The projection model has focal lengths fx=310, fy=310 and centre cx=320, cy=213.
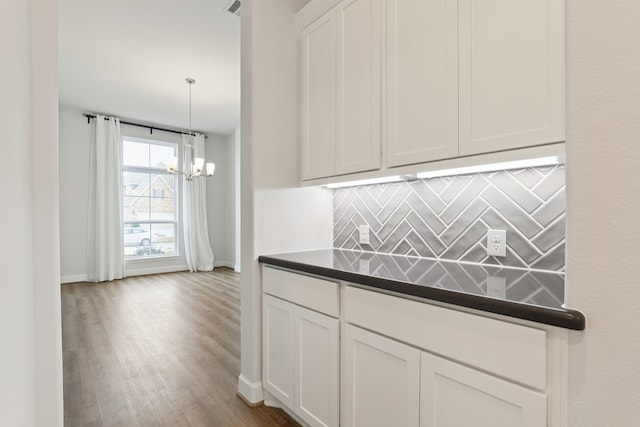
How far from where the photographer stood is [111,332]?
10.1ft

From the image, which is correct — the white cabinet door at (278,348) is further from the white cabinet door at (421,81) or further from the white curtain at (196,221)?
the white curtain at (196,221)

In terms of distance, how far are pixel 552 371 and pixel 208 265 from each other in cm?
642

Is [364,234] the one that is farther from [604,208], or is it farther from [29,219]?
[29,219]

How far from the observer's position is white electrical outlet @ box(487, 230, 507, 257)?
1.41 m

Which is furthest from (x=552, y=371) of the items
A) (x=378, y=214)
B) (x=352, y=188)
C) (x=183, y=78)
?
(x=183, y=78)

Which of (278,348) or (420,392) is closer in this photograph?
(420,392)

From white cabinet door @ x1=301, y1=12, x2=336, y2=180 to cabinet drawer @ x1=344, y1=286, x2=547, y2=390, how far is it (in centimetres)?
89

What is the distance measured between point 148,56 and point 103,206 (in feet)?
10.1

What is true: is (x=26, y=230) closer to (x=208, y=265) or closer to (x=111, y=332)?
(x=111, y=332)

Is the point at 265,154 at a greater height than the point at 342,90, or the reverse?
the point at 342,90

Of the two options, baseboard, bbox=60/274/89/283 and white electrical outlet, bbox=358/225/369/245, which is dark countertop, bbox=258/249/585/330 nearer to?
white electrical outlet, bbox=358/225/369/245

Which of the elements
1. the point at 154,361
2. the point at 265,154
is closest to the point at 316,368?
the point at 265,154

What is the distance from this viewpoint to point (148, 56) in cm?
355

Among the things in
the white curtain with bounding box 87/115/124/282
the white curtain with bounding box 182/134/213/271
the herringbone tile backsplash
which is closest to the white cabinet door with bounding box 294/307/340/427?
the herringbone tile backsplash
